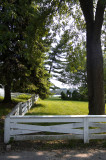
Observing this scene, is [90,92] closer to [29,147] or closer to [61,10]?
[29,147]

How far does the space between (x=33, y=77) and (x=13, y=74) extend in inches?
71.8

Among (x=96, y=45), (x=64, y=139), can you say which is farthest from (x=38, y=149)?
(x=96, y=45)

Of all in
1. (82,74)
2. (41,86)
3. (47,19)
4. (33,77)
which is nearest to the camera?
(47,19)

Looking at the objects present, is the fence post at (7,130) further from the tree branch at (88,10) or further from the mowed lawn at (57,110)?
the mowed lawn at (57,110)

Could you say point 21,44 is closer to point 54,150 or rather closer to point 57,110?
point 57,110

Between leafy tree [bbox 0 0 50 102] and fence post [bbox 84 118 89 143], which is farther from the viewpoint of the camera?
leafy tree [bbox 0 0 50 102]

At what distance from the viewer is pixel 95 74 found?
5793 millimetres

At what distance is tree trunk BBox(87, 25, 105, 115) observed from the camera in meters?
5.71

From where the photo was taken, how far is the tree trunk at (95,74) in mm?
5707

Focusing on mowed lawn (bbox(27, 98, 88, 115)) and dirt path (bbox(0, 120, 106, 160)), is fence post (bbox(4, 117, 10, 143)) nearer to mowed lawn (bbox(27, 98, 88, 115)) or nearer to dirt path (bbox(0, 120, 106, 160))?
dirt path (bbox(0, 120, 106, 160))

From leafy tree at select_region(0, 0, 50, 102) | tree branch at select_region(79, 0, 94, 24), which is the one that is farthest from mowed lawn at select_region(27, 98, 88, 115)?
tree branch at select_region(79, 0, 94, 24)

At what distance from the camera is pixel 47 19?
8.02 meters

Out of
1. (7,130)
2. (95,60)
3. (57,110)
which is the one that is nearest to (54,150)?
(7,130)

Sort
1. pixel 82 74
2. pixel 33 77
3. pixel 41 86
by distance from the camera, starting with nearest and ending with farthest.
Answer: pixel 33 77 → pixel 41 86 → pixel 82 74
